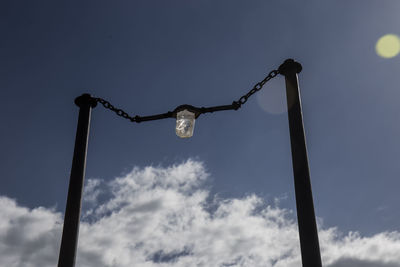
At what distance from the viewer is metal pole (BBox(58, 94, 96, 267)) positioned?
4145 mm

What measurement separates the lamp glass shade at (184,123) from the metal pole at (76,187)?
116 cm

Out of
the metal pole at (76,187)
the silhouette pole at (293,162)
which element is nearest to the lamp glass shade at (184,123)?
the silhouette pole at (293,162)

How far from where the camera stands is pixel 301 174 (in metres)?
3.98

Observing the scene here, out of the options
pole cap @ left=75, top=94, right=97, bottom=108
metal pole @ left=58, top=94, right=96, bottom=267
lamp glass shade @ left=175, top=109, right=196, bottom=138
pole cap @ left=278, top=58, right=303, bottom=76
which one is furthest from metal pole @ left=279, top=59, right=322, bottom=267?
pole cap @ left=75, top=94, right=97, bottom=108

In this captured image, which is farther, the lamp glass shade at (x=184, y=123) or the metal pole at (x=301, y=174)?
the lamp glass shade at (x=184, y=123)

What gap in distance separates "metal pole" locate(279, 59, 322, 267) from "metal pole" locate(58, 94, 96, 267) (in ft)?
7.53

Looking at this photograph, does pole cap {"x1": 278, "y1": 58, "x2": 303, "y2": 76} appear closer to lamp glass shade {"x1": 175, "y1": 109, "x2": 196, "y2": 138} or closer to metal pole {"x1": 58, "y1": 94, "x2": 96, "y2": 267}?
lamp glass shade {"x1": 175, "y1": 109, "x2": 196, "y2": 138}

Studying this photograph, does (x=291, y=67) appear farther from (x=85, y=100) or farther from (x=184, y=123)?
(x=85, y=100)

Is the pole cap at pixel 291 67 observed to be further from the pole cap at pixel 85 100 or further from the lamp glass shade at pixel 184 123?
the pole cap at pixel 85 100

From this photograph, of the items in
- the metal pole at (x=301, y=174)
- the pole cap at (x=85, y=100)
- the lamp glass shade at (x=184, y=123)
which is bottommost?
the metal pole at (x=301, y=174)

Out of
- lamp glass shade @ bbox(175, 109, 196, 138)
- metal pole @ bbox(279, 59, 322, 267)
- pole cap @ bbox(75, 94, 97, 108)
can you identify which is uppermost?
pole cap @ bbox(75, 94, 97, 108)

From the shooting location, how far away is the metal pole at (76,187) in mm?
4145

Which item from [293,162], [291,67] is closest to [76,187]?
[293,162]

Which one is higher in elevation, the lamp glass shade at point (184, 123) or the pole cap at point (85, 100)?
the pole cap at point (85, 100)
